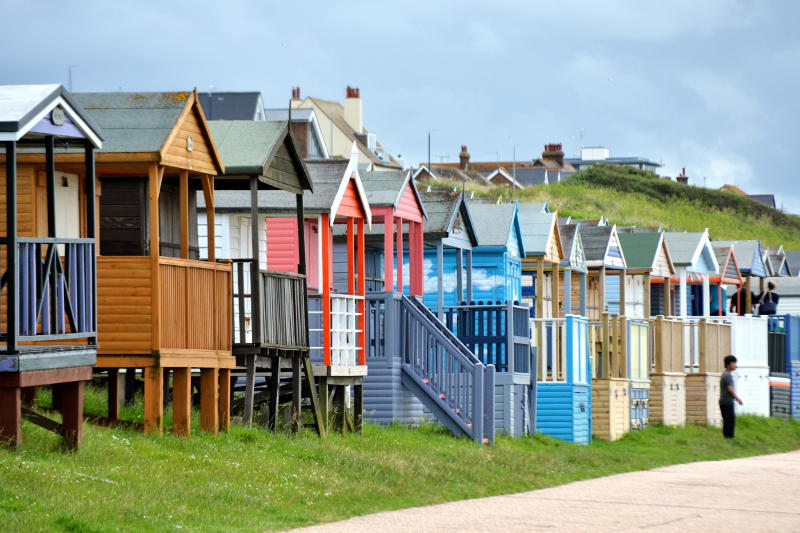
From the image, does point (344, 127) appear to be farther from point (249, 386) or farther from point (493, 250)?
point (249, 386)

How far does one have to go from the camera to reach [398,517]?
14680 mm

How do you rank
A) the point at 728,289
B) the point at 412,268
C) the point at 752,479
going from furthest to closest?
the point at 728,289
the point at 412,268
the point at 752,479

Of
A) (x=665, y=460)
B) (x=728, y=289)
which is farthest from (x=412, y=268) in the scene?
(x=728, y=289)

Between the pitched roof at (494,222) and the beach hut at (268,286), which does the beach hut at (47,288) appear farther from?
the pitched roof at (494,222)

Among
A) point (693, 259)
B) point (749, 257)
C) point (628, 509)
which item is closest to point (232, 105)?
point (749, 257)

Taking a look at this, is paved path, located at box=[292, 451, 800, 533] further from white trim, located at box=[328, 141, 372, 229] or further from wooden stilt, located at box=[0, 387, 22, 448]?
Answer: white trim, located at box=[328, 141, 372, 229]

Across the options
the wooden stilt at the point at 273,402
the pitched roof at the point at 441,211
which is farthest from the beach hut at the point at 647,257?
the wooden stilt at the point at 273,402

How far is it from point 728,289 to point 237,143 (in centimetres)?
3883

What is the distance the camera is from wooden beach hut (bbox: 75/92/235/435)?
55.4ft

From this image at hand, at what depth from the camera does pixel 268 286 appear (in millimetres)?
19234

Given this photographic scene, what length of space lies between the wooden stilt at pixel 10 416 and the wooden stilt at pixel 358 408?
8.51 metres

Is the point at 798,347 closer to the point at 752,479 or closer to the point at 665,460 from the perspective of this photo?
the point at 665,460

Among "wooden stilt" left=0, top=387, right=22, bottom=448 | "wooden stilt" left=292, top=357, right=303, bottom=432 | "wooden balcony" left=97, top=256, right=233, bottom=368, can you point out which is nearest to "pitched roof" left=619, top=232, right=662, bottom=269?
"wooden stilt" left=292, top=357, right=303, bottom=432

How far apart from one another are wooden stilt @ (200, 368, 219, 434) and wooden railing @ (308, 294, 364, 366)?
337 cm
